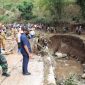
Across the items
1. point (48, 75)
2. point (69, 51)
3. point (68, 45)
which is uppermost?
point (48, 75)

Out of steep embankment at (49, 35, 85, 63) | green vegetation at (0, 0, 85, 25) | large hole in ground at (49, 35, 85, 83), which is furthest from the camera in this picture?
green vegetation at (0, 0, 85, 25)

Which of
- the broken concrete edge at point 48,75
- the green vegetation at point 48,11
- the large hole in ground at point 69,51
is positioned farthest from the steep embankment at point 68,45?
the broken concrete edge at point 48,75

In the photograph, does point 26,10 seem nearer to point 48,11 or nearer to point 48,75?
point 48,11

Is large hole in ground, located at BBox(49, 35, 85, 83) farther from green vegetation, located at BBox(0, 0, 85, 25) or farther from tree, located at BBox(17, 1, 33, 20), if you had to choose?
tree, located at BBox(17, 1, 33, 20)

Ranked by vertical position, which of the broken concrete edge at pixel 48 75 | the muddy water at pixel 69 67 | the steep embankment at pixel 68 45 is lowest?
the muddy water at pixel 69 67

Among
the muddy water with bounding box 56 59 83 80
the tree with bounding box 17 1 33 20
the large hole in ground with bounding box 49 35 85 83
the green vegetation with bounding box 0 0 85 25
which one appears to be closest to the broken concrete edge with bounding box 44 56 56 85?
the muddy water with bounding box 56 59 83 80

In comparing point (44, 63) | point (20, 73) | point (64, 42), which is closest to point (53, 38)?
point (64, 42)

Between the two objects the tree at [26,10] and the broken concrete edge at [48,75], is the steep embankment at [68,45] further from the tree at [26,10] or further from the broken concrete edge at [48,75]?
the broken concrete edge at [48,75]

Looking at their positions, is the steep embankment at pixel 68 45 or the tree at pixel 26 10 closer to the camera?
the steep embankment at pixel 68 45

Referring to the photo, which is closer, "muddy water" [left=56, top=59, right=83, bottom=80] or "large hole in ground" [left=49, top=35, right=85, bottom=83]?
"muddy water" [left=56, top=59, right=83, bottom=80]

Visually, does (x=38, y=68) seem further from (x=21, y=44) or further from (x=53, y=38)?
(x=53, y=38)

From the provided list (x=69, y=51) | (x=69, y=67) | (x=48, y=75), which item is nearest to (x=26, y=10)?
(x=69, y=51)

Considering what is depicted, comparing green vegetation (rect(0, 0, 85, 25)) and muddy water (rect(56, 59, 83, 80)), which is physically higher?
green vegetation (rect(0, 0, 85, 25))

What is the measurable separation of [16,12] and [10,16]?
1553 millimetres
